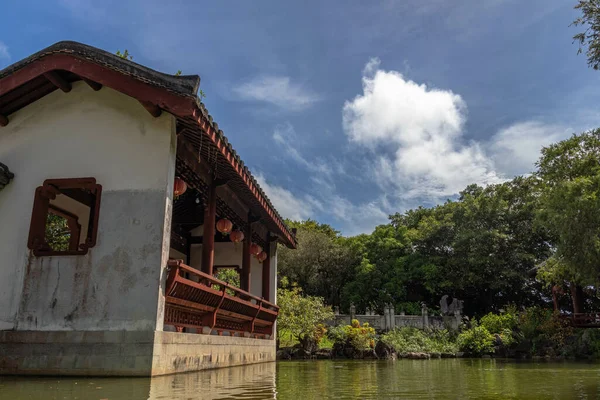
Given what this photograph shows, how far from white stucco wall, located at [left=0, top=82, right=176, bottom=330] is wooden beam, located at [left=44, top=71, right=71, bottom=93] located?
0.49ft

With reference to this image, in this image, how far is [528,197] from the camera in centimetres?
2789

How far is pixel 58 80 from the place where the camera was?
5.91 m

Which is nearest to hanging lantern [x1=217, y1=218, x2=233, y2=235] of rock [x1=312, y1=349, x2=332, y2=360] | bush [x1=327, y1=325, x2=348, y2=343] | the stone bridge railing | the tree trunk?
rock [x1=312, y1=349, x2=332, y2=360]

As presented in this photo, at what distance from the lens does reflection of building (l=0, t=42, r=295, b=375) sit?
5.09 meters

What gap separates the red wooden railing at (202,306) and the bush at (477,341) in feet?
41.7

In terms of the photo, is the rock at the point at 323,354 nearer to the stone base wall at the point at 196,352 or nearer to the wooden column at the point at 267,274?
the wooden column at the point at 267,274

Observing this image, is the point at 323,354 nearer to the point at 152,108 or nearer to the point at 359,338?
the point at 359,338

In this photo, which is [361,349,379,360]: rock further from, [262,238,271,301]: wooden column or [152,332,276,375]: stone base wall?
[152,332,276,375]: stone base wall

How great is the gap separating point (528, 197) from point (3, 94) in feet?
92.5

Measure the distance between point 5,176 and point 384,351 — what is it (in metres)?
14.1

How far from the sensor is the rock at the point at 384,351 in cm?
1666

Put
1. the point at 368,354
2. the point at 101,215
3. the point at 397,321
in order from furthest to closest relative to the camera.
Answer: the point at 397,321, the point at 368,354, the point at 101,215

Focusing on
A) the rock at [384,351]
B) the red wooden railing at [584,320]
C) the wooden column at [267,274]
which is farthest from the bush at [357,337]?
the red wooden railing at [584,320]

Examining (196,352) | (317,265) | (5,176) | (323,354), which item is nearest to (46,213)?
(5,176)
